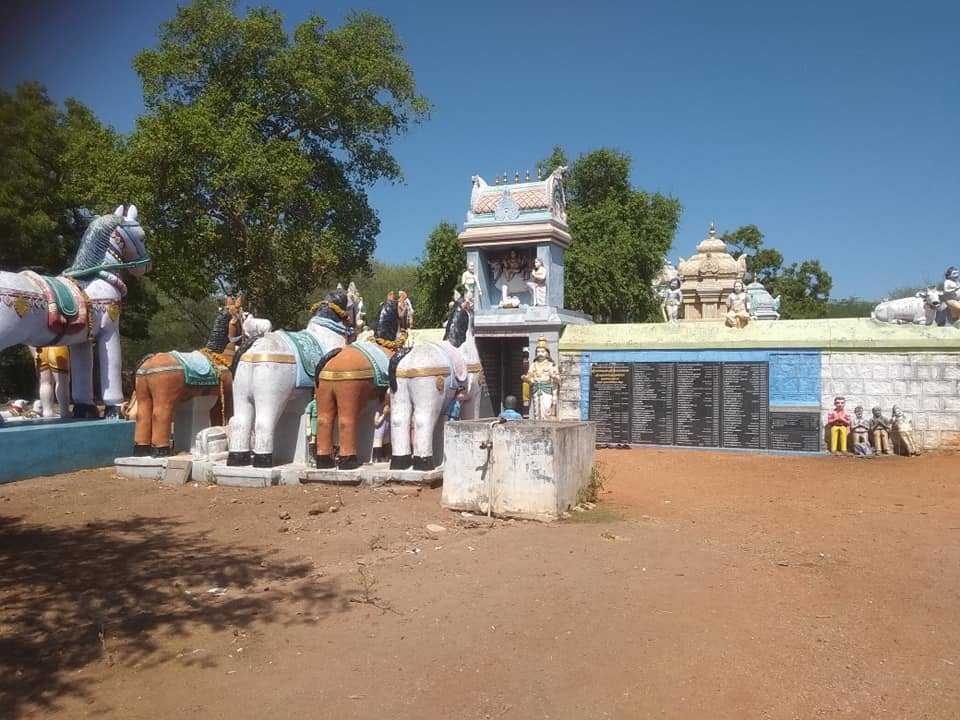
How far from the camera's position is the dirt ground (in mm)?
3564

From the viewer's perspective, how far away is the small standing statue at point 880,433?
11492mm

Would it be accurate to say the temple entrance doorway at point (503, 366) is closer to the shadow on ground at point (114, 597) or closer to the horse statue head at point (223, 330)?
the horse statue head at point (223, 330)

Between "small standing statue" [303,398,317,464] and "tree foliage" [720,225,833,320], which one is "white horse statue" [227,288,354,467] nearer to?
"small standing statue" [303,398,317,464]

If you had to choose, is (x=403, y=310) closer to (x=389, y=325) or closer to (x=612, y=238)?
(x=389, y=325)

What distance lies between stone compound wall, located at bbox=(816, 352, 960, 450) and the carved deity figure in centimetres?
25

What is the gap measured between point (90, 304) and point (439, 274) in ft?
54.8

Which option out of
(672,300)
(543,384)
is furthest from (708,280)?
(543,384)

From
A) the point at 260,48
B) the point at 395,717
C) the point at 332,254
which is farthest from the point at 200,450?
the point at 260,48

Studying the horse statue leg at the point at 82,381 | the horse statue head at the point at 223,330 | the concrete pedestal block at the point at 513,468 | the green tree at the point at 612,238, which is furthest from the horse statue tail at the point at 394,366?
the green tree at the point at 612,238

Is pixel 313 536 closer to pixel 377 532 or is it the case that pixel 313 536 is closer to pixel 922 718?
pixel 377 532

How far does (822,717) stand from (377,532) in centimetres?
419

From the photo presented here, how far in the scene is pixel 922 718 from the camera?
132 inches

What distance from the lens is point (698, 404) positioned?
12828mm

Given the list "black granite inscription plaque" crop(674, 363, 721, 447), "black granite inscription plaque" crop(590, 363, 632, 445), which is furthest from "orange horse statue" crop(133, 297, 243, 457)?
"black granite inscription plaque" crop(674, 363, 721, 447)
